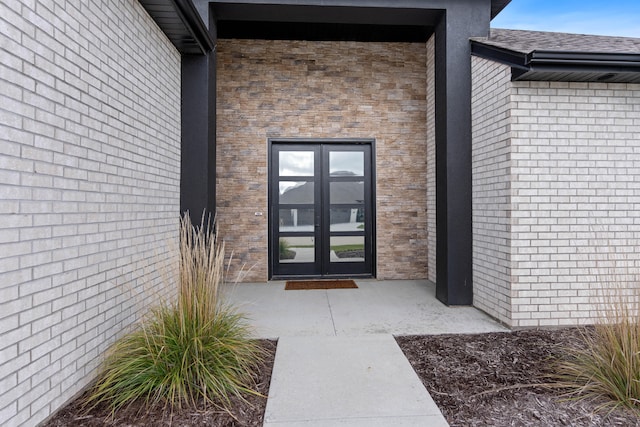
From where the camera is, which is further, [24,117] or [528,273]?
[528,273]

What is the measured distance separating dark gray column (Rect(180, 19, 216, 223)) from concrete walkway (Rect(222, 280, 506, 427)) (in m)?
1.40

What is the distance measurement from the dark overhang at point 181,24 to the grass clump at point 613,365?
4135 mm

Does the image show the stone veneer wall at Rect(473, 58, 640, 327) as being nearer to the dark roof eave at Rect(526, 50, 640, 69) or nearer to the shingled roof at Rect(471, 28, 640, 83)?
the shingled roof at Rect(471, 28, 640, 83)

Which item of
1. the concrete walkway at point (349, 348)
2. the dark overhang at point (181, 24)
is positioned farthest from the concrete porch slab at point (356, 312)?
the dark overhang at point (181, 24)

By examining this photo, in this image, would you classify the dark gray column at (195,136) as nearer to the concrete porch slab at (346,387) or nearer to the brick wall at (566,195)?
the concrete porch slab at (346,387)

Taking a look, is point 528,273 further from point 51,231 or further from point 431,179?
point 51,231

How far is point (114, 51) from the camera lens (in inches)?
104

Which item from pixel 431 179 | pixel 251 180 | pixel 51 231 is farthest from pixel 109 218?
pixel 431 179

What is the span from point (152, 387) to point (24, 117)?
1.66 m

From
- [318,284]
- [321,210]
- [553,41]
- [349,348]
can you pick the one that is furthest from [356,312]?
[553,41]

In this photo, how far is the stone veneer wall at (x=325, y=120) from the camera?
216 inches

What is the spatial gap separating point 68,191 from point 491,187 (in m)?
3.79

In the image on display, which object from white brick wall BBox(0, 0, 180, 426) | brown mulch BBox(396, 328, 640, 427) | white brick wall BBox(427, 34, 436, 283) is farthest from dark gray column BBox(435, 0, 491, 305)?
white brick wall BBox(0, 0, 180, 426)

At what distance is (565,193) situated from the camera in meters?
3.45
